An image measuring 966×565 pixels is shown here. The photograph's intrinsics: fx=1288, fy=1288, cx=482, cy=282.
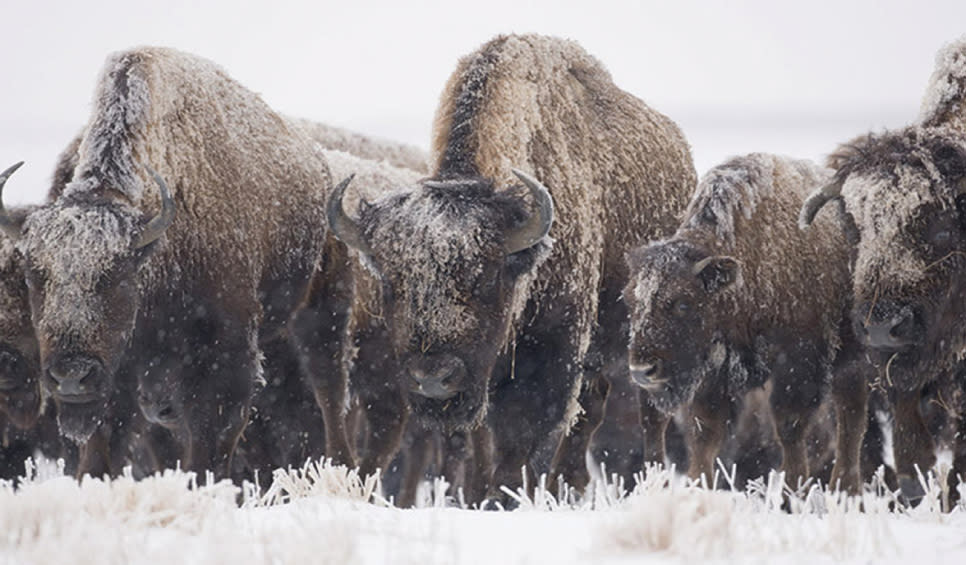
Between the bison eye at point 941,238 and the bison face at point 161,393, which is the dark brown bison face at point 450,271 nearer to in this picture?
the bison face at point 161,393

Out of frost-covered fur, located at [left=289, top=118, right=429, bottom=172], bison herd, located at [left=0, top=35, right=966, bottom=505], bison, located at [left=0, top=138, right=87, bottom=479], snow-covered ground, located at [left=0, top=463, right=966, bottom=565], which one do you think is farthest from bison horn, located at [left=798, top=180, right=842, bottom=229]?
bison, located at [left=0, top=138, right=87, bottom=479]

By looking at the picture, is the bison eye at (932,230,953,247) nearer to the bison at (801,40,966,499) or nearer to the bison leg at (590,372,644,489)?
the bison at (801,40,966,499)

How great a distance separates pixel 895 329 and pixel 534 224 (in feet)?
7.20

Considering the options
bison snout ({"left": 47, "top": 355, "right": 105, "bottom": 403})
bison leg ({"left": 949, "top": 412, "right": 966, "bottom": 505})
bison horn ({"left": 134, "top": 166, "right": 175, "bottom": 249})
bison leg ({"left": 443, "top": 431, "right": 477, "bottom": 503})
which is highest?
bison horn ({"left": 134, "top": 166, "right": 175, "bottom": 249})

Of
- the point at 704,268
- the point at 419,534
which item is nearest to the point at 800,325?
the point at 704,268

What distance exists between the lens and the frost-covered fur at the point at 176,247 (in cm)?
768

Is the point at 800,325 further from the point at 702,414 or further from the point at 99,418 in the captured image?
the point at 99,418

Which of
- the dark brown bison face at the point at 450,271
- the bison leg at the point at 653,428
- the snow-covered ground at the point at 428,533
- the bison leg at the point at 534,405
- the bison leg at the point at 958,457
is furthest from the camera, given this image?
the bison leg at the point at 653,428

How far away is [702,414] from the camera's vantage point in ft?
28.8

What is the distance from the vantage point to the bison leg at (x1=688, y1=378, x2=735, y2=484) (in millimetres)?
8695

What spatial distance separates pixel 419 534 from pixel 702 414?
507cm

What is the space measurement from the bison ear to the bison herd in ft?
0.05

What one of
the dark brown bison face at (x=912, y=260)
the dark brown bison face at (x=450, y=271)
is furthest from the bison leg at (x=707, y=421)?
the dark brown bison face at (x=450, y=271)

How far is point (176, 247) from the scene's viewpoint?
8312mm
